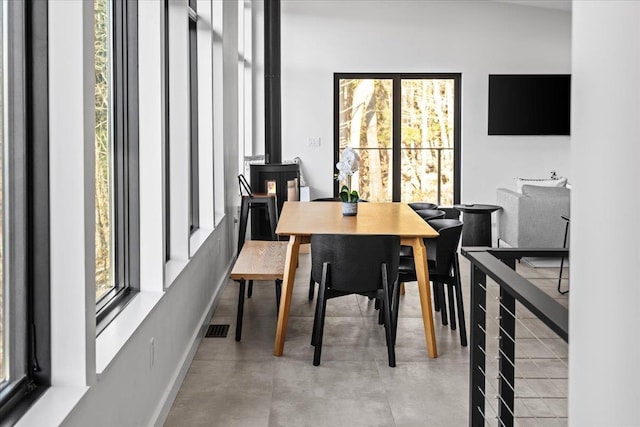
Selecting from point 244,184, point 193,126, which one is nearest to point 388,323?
point 193,126

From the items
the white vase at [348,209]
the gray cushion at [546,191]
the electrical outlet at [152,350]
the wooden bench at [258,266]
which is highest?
the gray cushion at [546,191]

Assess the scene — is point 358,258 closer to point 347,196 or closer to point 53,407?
point 347,196

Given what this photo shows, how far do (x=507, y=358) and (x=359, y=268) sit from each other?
1925 mm

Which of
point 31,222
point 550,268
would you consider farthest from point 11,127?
point 550,268

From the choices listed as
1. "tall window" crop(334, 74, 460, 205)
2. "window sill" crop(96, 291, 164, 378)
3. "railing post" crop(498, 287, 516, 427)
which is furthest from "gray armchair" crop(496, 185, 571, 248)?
"railing post" crop(498, 287, 516, 427)

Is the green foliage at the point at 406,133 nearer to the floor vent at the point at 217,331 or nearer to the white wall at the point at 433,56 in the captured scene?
the white wall at the point at 433,56

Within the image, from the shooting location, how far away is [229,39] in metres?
6.35

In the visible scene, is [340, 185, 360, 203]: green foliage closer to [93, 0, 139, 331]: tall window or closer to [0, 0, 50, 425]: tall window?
[93, 0, 139, 331]: tall window

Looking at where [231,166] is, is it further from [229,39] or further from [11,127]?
[11,127]

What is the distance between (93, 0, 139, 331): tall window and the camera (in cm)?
291

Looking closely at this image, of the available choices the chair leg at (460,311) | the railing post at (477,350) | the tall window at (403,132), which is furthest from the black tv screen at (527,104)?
the railing post at (477,350)

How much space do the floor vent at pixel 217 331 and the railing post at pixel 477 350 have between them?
8.38 feet

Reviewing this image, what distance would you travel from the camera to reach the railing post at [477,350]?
2443 mm

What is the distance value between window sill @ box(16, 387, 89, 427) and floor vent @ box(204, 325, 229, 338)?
2750 mm
